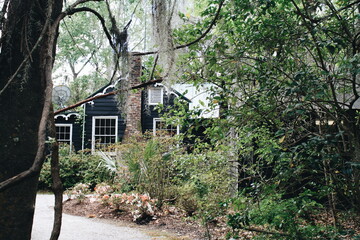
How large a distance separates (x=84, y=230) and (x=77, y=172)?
667cm

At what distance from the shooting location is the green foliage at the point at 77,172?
1220 cm

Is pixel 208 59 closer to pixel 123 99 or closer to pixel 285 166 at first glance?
pixel 123 99

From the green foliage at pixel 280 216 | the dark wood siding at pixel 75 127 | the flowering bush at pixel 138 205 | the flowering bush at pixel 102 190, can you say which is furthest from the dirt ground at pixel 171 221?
the dark wood siding at pixel 75 127

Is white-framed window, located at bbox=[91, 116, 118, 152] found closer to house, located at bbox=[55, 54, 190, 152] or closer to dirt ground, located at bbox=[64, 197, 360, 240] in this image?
house, located at bbox=[55, 54, 190, 152]

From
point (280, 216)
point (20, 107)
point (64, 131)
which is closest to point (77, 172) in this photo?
point (64, 131)

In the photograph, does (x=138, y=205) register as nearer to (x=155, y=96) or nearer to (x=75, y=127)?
(x=155, y=96)

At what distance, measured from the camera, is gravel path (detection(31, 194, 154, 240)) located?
621 cm

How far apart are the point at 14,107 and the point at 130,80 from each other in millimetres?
1211

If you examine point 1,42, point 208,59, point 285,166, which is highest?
point 208,59

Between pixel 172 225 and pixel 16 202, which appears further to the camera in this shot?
pixel 172 225

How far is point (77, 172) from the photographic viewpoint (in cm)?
1310

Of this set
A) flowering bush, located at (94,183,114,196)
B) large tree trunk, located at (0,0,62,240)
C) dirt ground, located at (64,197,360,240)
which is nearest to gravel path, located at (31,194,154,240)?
dirt ground, located at (64,197,360,240)

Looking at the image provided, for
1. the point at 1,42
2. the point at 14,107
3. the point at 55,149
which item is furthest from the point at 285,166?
the point at 1,42

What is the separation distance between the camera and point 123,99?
3682mm
